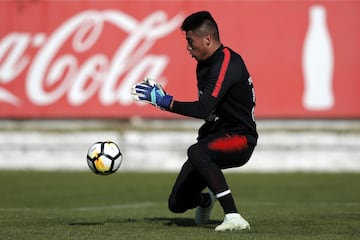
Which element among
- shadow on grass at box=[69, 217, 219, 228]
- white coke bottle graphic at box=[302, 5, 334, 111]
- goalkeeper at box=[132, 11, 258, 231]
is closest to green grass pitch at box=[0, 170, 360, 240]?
shadow on grass at box=[69, 217, 219, 228]

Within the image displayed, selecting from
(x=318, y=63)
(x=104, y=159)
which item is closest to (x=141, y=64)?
(x=318, y=63)

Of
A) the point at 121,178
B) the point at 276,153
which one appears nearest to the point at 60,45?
the point at 121,178

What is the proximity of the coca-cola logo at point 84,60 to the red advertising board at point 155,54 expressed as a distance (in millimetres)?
27

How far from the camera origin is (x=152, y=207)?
1580cm

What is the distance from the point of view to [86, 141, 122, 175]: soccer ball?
1135 centimetres

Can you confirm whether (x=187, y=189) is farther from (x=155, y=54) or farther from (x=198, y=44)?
(x=155, y=54)

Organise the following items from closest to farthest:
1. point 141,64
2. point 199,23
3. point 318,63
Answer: point 199,23 < point 318,63 < point 141,64

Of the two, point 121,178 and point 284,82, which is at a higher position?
point 284,82

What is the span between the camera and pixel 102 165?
37.2ft

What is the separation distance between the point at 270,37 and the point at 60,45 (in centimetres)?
579

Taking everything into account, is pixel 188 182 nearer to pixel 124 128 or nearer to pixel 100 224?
pixel 100 224

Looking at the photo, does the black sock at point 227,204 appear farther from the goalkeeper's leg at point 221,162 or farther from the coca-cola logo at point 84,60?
the coca-cola logo at point 84,60

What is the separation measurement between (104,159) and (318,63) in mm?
15500

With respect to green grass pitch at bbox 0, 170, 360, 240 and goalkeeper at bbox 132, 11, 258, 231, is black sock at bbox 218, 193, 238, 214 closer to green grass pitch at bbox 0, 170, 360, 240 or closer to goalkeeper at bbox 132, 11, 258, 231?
goalkeeper at bbox 132, 11, 258, 231
